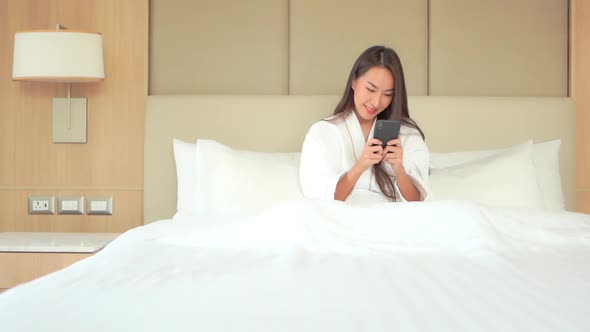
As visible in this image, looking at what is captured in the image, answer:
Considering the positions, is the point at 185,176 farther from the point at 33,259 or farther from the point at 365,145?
the point at 365,145

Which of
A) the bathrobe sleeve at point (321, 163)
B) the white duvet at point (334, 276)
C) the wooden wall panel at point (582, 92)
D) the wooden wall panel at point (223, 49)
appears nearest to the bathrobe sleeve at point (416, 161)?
the bathrobe sleeve at point (321, 163)

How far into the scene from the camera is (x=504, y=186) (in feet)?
8.98

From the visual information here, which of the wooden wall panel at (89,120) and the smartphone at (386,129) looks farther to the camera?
the wooden wall panel at (89,120)

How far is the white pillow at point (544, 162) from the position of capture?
115 inches

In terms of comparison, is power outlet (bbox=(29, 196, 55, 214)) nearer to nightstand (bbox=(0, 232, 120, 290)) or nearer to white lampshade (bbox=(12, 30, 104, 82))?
nightstand (bbox=(0, 232, 120, 290))

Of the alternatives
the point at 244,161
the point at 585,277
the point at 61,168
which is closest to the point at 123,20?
the point at 61,168

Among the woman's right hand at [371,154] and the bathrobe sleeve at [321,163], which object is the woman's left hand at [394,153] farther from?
the bathrobe sleeve at [321,163]

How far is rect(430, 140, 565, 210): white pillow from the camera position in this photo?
115 inches

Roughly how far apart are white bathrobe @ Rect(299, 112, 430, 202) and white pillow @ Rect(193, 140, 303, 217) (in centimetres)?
12

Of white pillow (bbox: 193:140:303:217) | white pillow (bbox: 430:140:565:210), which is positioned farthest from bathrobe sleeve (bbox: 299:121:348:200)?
white pillow (bbox: 430:140:565:210)

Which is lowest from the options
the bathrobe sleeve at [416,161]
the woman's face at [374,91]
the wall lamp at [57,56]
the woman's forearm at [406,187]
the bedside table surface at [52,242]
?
the bedside table surface at [52,242]

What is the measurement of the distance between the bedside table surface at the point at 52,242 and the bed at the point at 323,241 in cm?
30

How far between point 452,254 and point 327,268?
15.4 inches

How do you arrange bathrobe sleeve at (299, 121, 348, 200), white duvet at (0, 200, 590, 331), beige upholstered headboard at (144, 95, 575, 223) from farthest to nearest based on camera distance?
beige upholstered headboard at (144, 95, 575, 223), bathrobe sleeve at (299, 121, 348, 200), white duvet at (0, 200, 590, 331)
